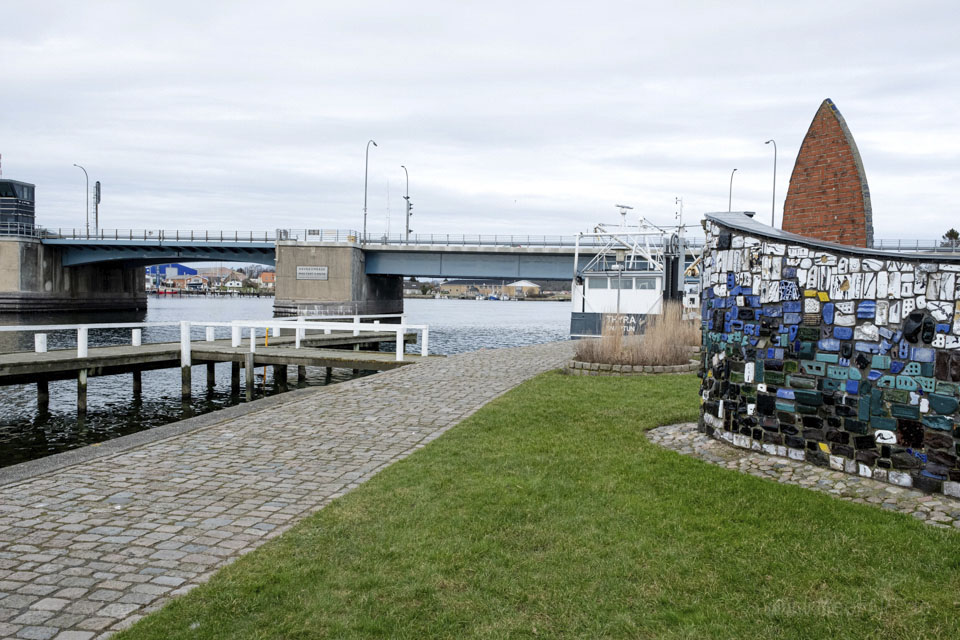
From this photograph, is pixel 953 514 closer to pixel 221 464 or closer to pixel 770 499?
pixel 770 499

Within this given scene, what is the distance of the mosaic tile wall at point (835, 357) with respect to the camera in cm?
636

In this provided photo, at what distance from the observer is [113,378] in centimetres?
2650

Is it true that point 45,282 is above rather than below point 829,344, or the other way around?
above

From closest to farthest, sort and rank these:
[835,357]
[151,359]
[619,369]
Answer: [835,357]
[619,369]
[151,359]

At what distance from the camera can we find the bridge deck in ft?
60.2

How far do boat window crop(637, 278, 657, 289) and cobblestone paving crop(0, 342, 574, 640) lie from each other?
20.8 meters

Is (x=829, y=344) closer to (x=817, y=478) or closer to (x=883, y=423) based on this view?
(x=883, y=423)

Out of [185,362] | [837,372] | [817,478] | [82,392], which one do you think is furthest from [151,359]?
[837,372]

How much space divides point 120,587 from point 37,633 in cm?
67

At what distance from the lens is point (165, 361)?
22.4 meters

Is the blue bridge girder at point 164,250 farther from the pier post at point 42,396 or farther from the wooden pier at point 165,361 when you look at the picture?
the pier post at point 42,396

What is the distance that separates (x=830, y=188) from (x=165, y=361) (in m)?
19.6

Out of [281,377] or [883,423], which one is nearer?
[883,423]

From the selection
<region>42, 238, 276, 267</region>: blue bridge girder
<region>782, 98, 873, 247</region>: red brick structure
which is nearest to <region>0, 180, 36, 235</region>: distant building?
<region>42, 238, 276, 267</region>: blue bridge girder
